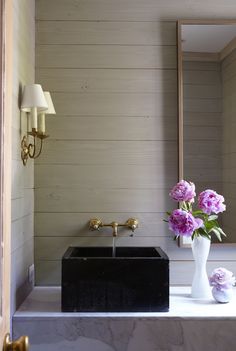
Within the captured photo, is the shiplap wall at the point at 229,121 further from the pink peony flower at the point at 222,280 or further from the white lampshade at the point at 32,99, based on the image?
the white lampshade at the point at 32,99

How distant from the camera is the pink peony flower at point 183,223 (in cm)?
153

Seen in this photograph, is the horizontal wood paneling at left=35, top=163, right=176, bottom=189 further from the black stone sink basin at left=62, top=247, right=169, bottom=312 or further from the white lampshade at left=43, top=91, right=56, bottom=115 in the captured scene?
the black stone sink basin at left=62, top=247, right=169, bottom=312

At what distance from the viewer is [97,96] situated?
1.88 metres

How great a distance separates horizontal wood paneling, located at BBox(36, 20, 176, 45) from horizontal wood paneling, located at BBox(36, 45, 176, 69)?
0.02 meters

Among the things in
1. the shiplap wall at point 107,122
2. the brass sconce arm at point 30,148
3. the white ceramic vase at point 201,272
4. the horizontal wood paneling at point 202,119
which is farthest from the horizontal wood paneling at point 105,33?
the white ceramic vase at point 201,272

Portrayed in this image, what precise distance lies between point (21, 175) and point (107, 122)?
0.51 meters

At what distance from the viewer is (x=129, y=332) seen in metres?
1.40

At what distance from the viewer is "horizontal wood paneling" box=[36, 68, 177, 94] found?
1870 millimetres

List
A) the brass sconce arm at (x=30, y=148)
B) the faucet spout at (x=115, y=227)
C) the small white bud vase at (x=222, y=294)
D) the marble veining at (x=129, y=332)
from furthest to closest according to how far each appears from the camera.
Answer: the faucet spout at (x=115, y=227) < the brass sconce arm at (x=30, y=148) < the small white bud vase at (x=222, y=294) < the marble veining at (x=129, y=332)

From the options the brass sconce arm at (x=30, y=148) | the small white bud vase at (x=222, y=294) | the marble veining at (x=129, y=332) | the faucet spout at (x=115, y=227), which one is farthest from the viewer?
the faucet spout at (x=115, y=227)

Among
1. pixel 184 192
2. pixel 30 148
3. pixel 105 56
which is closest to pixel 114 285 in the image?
pixel 184 192

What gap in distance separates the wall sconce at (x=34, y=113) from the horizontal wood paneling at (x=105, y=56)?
247 mm

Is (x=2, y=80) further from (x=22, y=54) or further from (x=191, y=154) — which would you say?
(x=191, y=154)

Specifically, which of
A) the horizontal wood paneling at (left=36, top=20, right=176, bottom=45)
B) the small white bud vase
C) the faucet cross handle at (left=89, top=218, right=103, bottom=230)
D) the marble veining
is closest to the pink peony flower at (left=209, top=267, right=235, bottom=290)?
the small white bud vase
